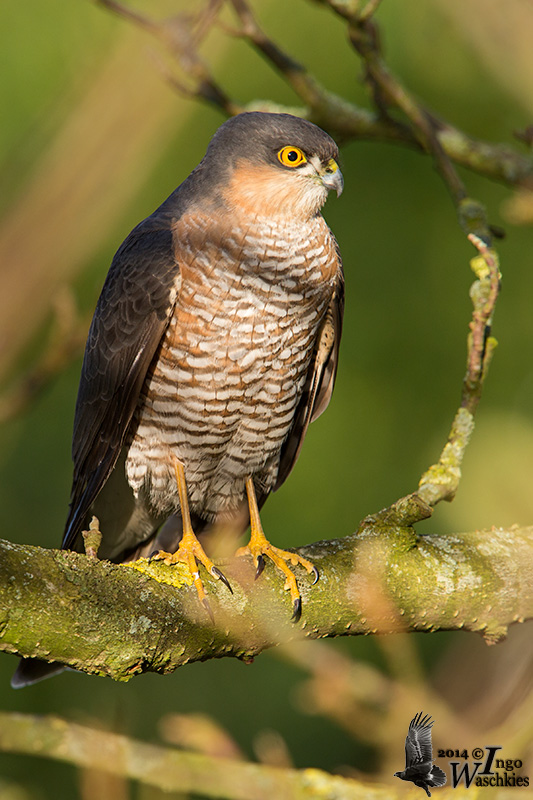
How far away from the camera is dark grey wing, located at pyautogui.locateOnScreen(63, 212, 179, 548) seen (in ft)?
9.91

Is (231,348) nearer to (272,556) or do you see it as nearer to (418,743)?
(272,556)

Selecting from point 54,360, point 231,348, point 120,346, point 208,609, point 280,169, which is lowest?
point 208,609

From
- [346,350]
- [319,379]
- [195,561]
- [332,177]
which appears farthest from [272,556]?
[346,350]

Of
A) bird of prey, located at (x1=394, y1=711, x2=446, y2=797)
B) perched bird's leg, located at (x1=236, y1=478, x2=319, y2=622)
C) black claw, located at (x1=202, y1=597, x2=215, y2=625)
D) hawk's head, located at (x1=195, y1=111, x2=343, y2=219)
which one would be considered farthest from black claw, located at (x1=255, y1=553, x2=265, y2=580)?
hawk's head, located at (x1=195, y1=111, x2=343, y2=219)

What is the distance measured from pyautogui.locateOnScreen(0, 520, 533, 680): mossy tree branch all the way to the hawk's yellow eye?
1.30 metres

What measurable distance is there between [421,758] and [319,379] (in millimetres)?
1600

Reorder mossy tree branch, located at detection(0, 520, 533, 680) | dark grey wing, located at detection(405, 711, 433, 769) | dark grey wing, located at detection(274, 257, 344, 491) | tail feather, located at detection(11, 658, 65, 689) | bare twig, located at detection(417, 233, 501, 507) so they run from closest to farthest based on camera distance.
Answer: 1. mossy tree branch, located at detection(0, 520, 533, 680)
2. dark grey wing, located at detection(405, 711, 433, 769)
3. bare twig, located at detection(417, 233, 501, 507)
4. tail feather, located at detection(11, 658, 65, 689)
5. dark grey wing, located at detection(274, 257, 344, 491)

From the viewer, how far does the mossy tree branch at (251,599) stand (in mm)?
2016

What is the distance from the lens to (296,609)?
2553 mm

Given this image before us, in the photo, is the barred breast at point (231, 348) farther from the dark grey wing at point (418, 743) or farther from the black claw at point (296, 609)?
the dark grey wing at point (418, 743)

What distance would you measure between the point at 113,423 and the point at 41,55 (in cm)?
320

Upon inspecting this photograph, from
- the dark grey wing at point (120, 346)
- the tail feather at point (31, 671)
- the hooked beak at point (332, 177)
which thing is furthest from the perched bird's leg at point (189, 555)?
the hooked beak at point (332, 177)

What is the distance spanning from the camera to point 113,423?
124 inches

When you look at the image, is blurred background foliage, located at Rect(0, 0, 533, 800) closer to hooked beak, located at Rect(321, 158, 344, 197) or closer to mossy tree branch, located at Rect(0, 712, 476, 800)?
hooked beak, located at Rect(321, 158, 344, 197)
